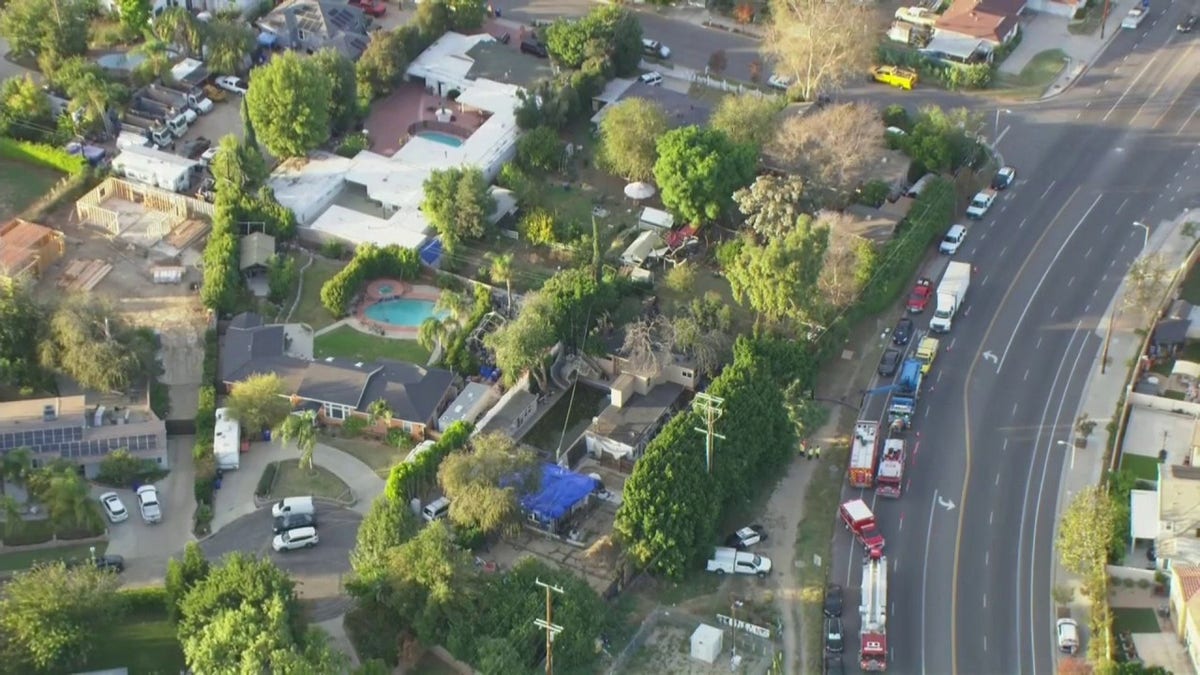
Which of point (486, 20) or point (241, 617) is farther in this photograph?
point (486, 20)

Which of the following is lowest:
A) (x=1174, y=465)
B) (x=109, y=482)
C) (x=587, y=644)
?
(x=109, y=482)

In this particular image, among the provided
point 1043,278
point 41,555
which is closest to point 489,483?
point 41,555

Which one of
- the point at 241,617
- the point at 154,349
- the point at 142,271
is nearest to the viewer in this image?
the point at 241,617

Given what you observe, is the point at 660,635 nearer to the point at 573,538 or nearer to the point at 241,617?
the point at 573,538

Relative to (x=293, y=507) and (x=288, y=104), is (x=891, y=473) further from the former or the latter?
(x=288, y=104)

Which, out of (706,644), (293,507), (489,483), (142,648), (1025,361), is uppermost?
(1025,361)

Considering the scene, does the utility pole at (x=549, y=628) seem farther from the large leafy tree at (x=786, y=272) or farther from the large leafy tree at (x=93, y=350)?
the large leafy tree at (x=93, y=350)

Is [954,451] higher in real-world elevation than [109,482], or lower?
higher

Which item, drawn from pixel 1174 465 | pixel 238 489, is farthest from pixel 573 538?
pixel 1174 465
